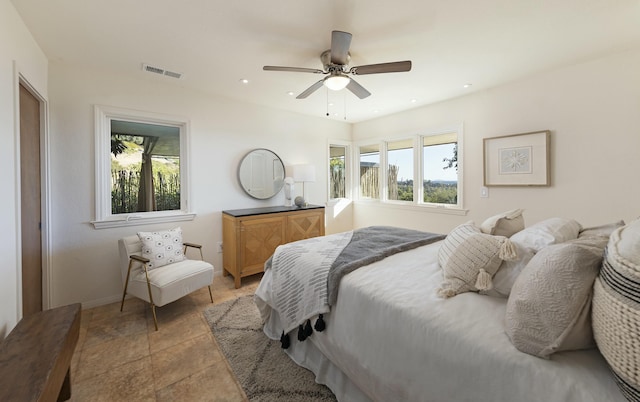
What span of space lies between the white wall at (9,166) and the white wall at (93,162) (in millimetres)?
807

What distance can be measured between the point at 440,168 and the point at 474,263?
9.66ft

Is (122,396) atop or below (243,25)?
below

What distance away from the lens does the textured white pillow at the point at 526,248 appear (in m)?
1.21

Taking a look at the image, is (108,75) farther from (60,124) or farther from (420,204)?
(420,204)

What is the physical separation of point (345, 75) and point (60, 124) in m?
2.80

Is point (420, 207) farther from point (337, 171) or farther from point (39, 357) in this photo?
point (39, 357)

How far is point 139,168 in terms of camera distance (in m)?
3.10

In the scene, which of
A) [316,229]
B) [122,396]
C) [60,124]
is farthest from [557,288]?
[60,124]

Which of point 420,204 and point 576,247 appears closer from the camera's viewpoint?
point 576,247

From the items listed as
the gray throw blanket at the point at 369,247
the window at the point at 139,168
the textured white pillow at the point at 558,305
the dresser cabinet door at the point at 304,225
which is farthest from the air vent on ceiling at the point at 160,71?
the textured white pillow at the point at 558,305

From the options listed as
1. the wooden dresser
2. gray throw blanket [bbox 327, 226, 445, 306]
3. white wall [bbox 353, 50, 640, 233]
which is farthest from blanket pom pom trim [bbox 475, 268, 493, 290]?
the wooden dresser

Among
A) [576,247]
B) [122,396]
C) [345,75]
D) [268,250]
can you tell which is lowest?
[122,396]

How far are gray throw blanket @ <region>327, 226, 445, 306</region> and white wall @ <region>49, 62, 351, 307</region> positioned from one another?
210cm

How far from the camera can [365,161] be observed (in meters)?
5.06
